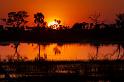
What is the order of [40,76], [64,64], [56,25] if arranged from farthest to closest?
[56,25], [64,64], [40,76]

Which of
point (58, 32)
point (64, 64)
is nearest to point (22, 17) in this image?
point (58, 32)

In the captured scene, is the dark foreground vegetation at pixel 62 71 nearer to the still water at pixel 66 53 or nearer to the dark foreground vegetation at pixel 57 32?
the still water at pixel 66 53

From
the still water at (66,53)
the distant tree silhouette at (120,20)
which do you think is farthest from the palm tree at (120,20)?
the still water at (66,53)

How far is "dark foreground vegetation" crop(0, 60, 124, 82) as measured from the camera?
47.1 ft

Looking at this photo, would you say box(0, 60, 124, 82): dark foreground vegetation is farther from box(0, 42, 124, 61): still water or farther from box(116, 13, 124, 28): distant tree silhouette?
box(116, 13, 124, 28): distant tree silhouette

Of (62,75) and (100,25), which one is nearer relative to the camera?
(62,75)

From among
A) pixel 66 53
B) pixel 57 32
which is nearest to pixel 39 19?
pixel 57 32

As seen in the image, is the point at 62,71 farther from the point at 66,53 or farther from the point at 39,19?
the point at 39,19

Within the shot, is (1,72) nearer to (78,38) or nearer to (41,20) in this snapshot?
(78,38)

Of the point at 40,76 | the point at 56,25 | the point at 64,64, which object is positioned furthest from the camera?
the point at 56,25

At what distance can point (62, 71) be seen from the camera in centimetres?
1584

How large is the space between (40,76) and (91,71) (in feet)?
5.56

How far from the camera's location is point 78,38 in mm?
57031

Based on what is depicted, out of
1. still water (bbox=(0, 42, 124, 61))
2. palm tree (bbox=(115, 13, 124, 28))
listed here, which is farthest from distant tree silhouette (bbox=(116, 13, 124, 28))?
still water (bbox=(0, 42, 124, 61))
